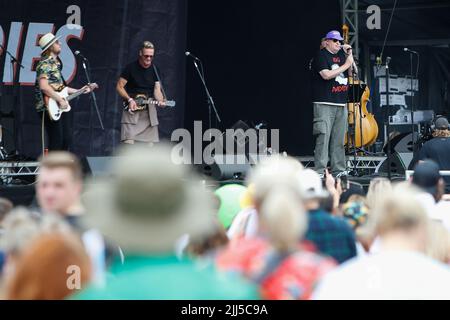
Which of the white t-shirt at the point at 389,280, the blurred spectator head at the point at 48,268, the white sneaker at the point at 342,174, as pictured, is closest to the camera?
the blurred spectator head at the point at 48,268

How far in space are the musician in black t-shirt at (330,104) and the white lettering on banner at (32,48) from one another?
3.39 m

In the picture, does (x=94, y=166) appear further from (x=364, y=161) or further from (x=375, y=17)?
(x=375, y=17)

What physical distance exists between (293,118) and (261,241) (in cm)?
1044

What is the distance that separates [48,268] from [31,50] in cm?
975

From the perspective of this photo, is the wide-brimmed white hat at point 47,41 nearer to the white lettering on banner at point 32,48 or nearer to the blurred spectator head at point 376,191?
the white lettering on banner at point 32,48

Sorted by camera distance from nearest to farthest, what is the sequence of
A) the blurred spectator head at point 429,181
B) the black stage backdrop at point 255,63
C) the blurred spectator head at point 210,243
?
the blurred spectator head at point 210,243 → the blurred spectator head at point 429,181 → the black stage backdrop at point 255,63

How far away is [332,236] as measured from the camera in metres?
4.20

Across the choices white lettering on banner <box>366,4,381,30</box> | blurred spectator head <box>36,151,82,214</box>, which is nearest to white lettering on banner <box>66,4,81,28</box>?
white lettering on banner <box>366,4,381,30</box>

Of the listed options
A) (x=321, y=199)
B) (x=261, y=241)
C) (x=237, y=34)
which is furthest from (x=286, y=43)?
(x=261, y=241)

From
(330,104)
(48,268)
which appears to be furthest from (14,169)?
(48,268)

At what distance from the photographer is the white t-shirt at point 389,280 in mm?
2838

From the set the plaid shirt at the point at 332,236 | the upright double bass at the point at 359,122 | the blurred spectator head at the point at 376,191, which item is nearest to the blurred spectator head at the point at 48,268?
the plaid shirt at the point at 332,236

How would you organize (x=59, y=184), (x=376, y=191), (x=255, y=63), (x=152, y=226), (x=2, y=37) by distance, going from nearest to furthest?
(x=152, y=226)
(x=59, y=184)
(x=376, y=191)
(x=2, y=37)
(x=255, y=63)

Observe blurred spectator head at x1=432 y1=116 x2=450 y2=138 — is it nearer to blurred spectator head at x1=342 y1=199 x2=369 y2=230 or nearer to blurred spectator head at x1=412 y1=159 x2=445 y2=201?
blurred spectator head at x1=412 y1=159 x2=445 y2=201
